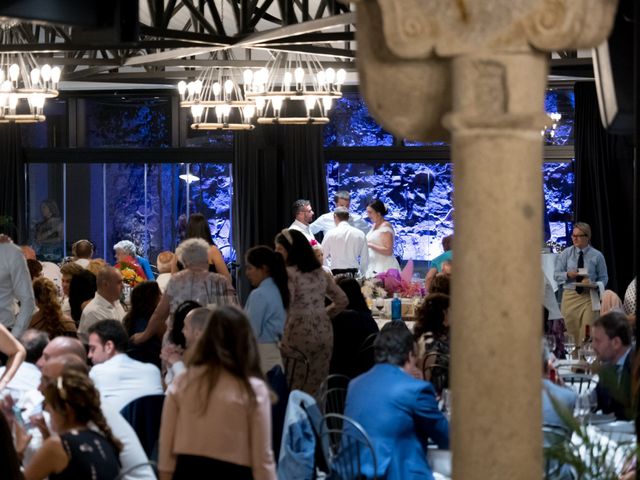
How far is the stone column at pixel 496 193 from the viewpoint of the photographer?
2.61m

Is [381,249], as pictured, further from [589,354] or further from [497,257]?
[497,257]

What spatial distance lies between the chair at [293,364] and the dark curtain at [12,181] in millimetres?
10007

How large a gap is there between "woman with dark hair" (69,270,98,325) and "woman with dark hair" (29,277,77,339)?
4.18ft

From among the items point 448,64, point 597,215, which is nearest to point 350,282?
point 448,64

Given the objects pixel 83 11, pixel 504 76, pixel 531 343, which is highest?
pixel 83 11

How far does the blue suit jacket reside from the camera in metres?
5.17

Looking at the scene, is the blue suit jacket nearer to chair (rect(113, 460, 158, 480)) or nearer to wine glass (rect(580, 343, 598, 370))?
chair (rect(113, 460, 158, 480))

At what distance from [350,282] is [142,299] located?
1637mm

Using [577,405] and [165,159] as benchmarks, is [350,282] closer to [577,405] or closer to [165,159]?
[577,405]

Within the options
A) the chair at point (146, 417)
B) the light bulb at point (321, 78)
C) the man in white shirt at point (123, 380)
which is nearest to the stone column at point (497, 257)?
the chair at point (146, 417)

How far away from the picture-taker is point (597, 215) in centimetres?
1648

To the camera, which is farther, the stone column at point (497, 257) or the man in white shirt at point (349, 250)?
the man in white shirt at point (349, 250)

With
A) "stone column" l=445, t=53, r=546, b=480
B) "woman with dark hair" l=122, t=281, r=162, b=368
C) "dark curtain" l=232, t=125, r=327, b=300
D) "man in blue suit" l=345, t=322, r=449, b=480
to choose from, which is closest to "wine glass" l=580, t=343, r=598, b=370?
"man in blue suit" l=345, t=322, r=449, b=480

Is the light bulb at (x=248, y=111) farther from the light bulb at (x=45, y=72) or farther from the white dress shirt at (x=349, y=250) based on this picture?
the light bulb at (x=45, y=72)
